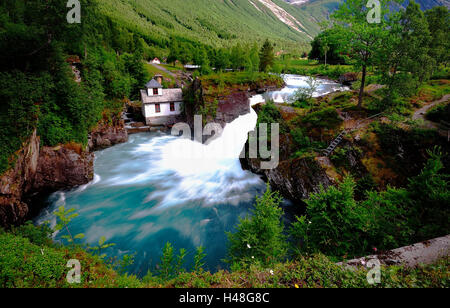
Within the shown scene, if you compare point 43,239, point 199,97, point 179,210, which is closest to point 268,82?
point 199,97

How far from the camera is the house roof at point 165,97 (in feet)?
123

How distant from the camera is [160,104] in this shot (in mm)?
38531

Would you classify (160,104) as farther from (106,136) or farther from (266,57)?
(266,57)

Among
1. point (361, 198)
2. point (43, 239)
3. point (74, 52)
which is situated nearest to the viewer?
point (43, 239)

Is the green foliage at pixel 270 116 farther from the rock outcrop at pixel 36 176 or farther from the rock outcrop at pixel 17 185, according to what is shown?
the rock outcrop at pixel 17 185

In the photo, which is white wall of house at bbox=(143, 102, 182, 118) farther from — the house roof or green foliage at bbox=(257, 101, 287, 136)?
green foliage at bbox=(257, 101, 287, 136)

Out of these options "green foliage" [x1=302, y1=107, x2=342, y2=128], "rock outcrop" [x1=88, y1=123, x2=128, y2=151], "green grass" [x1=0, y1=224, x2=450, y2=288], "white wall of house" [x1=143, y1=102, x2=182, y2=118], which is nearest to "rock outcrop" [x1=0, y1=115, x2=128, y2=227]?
Answer: "rock outcrop" [x1=88, y1=123, x2=128, y2=151]

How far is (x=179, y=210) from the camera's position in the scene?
18219 mm

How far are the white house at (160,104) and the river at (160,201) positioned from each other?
10.5 metres

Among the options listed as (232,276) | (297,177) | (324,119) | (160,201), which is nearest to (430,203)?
(297,177)

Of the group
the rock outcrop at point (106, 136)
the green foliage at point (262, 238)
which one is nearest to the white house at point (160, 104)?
the rock outcrop at point (106, 136)

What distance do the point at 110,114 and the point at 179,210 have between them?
817 inches

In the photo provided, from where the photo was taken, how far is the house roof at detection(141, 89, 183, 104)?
37378 millimetres

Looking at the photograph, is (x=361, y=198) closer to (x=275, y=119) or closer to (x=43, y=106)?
(x=275, y=119)
